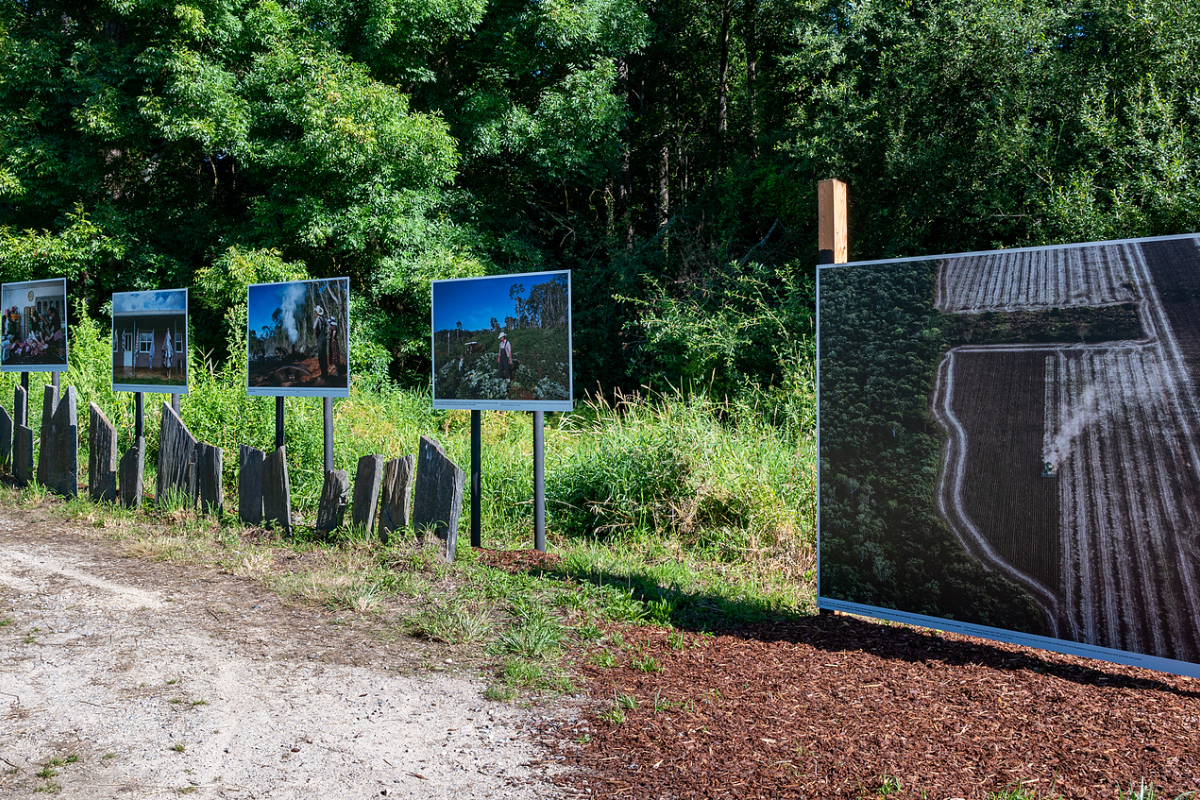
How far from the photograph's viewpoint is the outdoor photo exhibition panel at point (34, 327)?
9281 millimetres

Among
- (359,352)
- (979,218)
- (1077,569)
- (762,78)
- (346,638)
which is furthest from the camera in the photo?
(762,78)

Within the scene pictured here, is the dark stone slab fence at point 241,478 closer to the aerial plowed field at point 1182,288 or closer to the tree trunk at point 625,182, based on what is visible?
the aerial plowed field at point 1182,288

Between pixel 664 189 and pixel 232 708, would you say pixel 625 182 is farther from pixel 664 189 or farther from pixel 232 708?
pixel 232 708

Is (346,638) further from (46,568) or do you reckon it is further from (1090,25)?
(1090,25)

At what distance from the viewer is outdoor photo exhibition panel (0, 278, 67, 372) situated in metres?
9.28

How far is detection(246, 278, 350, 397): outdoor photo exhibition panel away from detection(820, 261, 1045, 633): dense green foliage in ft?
12.5

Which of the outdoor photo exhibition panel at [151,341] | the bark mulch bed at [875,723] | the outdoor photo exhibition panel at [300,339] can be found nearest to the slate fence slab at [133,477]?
the outdoor photo exhibition panel at [151,341]

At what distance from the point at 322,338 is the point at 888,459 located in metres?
4.48

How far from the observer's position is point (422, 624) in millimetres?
4441

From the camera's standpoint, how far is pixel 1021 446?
3.77m

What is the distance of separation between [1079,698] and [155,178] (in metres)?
19.2

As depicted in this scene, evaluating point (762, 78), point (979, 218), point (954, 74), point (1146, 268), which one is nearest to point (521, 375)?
point (1146, 268)

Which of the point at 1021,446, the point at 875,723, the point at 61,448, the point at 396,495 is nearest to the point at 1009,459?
the point at 1021,446

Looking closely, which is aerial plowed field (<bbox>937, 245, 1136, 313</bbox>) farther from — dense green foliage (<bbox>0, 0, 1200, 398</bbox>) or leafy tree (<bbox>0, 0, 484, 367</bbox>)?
leafy tree (<bbox>0, 0, 484, 367</bbox>)
